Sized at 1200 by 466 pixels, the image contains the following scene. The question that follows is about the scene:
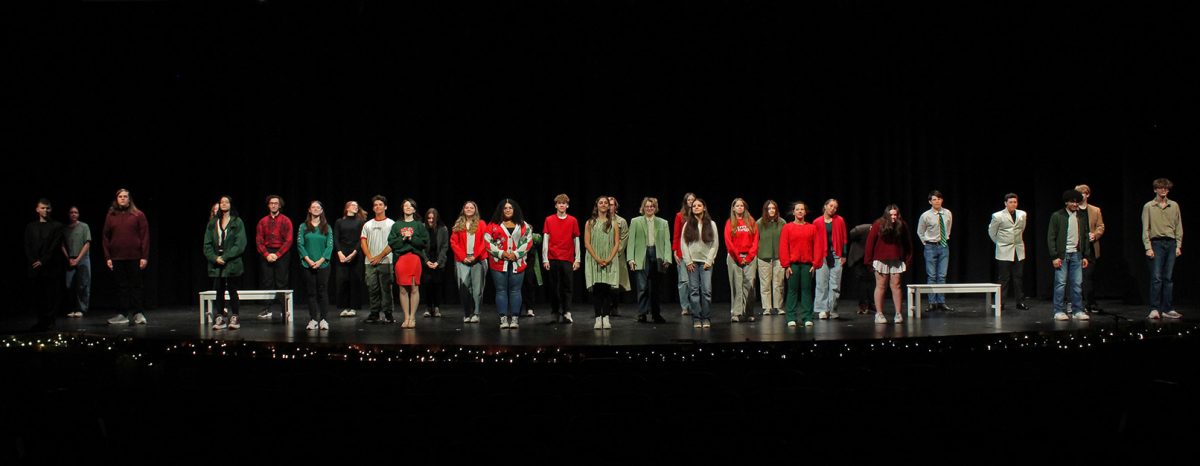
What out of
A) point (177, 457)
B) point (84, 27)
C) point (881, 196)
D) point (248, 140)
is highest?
point (84, 27)

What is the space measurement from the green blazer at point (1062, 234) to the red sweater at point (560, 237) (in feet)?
17.2

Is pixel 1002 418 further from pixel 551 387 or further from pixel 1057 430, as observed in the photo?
pixel 551 387

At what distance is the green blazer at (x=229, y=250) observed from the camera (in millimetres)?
10000

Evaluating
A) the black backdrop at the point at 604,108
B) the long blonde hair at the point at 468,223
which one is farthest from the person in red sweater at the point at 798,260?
the black backdrop at the point at 604,108

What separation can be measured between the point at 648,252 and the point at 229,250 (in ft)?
15.0

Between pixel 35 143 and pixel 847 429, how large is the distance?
42.1ft

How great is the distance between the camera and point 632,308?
41.9 ft

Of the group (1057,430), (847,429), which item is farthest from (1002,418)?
(847,429)

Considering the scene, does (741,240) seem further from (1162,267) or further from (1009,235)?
(1162,267)

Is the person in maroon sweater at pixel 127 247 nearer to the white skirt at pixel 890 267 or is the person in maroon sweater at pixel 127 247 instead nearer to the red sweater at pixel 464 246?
the red sweater at pixel 464 246

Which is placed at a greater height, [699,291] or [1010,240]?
[1010,240]

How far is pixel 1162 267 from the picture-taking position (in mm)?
10211

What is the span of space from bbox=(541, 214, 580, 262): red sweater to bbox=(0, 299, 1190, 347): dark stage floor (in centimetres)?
78

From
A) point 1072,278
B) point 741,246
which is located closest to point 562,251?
point 741,246
